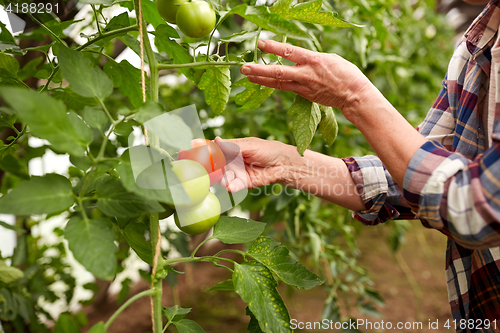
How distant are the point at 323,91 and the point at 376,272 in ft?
7.93

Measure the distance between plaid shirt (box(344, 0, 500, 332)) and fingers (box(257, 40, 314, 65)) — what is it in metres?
0.25

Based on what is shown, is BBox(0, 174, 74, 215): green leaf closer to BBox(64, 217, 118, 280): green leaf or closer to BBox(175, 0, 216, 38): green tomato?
→ BBox(64, 217, 118, 280): green leaf

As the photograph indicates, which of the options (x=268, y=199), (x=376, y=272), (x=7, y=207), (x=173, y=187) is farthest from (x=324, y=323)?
(x=376, y=272)

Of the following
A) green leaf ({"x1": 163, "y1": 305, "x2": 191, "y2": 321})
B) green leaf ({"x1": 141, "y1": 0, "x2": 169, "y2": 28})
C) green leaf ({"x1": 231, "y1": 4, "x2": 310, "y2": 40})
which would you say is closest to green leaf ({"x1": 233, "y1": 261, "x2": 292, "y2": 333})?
green leaf ({"x1": 163, "y1": 305, "x2": 191, "y2": 321})

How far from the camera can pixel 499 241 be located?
500 mm

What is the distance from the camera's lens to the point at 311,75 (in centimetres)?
59

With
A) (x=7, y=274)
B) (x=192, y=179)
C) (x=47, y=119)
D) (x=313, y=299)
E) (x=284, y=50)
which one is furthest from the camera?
(x=313, y=299)

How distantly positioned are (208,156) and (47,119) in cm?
31

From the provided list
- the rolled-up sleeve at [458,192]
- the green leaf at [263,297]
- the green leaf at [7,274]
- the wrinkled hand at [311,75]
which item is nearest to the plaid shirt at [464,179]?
the rolled-up sleeve at [458,192]

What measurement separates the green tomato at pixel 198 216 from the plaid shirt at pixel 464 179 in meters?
0.31

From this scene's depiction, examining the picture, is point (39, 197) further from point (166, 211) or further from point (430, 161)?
point (430, 161)

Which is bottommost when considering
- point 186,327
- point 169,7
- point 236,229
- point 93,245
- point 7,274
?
point 7,274

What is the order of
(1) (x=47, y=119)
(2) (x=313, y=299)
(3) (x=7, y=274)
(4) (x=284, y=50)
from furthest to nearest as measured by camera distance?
(2) (x=313, y=299)
(3) (x=7, y=274)
(4) (x=284, y=50)
(1) (x=47, y=119)

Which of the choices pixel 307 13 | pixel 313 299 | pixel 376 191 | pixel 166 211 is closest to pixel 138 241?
pixel 166 211
